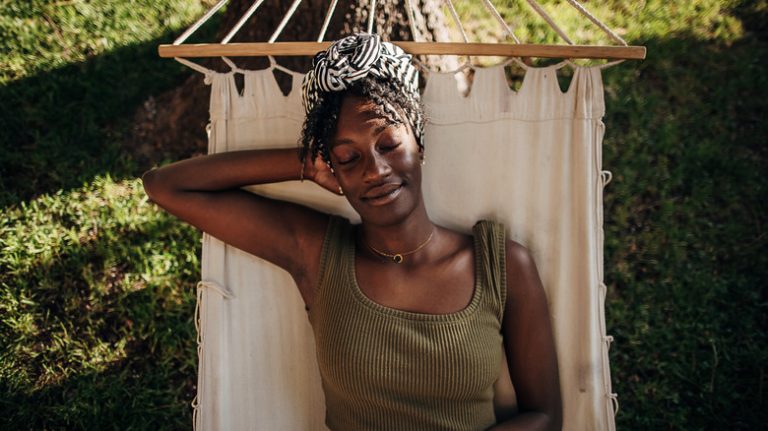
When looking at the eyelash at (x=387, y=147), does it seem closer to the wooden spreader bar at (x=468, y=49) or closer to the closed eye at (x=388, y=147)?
the closed eye at (x=388, y=147)

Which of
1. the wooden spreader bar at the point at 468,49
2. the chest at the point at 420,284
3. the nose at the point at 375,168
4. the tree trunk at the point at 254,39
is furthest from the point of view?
the tree trunk at the point at 254,39

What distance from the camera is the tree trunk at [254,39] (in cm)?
266

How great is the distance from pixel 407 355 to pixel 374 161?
61cm

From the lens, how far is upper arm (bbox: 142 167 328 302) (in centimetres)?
203

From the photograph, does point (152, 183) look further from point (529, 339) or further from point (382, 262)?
point (529, 339)

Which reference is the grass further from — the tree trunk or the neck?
the neck

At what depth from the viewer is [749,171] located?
3057 millimetres

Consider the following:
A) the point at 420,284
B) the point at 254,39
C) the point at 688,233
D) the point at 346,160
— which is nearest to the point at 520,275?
the point at 420,284

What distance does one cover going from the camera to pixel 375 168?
68.2 inches

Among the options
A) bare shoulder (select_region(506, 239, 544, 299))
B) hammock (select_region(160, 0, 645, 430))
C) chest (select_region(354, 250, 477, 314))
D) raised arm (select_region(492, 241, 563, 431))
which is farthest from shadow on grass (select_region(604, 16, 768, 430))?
chest (select_region(354, 250, 477, 314))

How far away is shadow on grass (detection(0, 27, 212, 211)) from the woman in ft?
4.37

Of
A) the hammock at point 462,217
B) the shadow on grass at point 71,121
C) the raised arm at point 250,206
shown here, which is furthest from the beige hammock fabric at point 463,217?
the shadow on grass at point 71,121

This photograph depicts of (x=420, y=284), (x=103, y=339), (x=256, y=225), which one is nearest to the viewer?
(x=420, y=284)

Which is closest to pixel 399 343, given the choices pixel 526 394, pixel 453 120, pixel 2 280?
pixel 526 394
